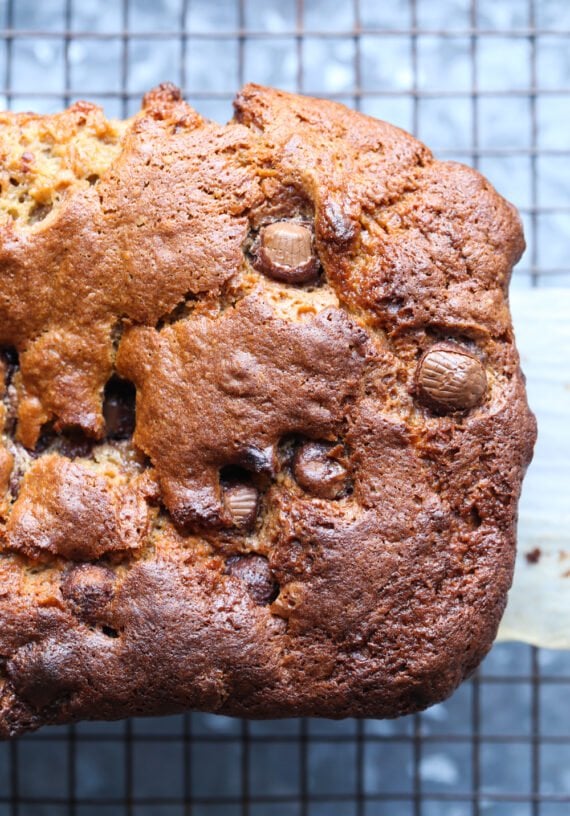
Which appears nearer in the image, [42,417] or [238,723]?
[42,417]

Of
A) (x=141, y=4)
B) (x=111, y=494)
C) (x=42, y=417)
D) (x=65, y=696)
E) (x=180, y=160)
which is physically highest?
(x=141, y=4)

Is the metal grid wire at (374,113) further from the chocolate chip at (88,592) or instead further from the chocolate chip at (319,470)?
the chocolate chip at (319,470)

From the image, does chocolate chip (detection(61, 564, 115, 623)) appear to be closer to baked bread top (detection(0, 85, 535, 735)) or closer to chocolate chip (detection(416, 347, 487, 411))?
baked bread top (detection(0, 85, 535, 735))

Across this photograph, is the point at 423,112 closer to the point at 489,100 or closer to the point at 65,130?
the point at 489,100

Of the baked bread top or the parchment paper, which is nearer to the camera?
the baked bread top

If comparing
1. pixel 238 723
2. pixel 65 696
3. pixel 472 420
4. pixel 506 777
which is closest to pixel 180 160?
pixel 472 420

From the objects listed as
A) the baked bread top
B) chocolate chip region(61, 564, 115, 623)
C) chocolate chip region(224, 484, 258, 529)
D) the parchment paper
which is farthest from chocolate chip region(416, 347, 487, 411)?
chocolate chip region(61, 564, 115, 623)
